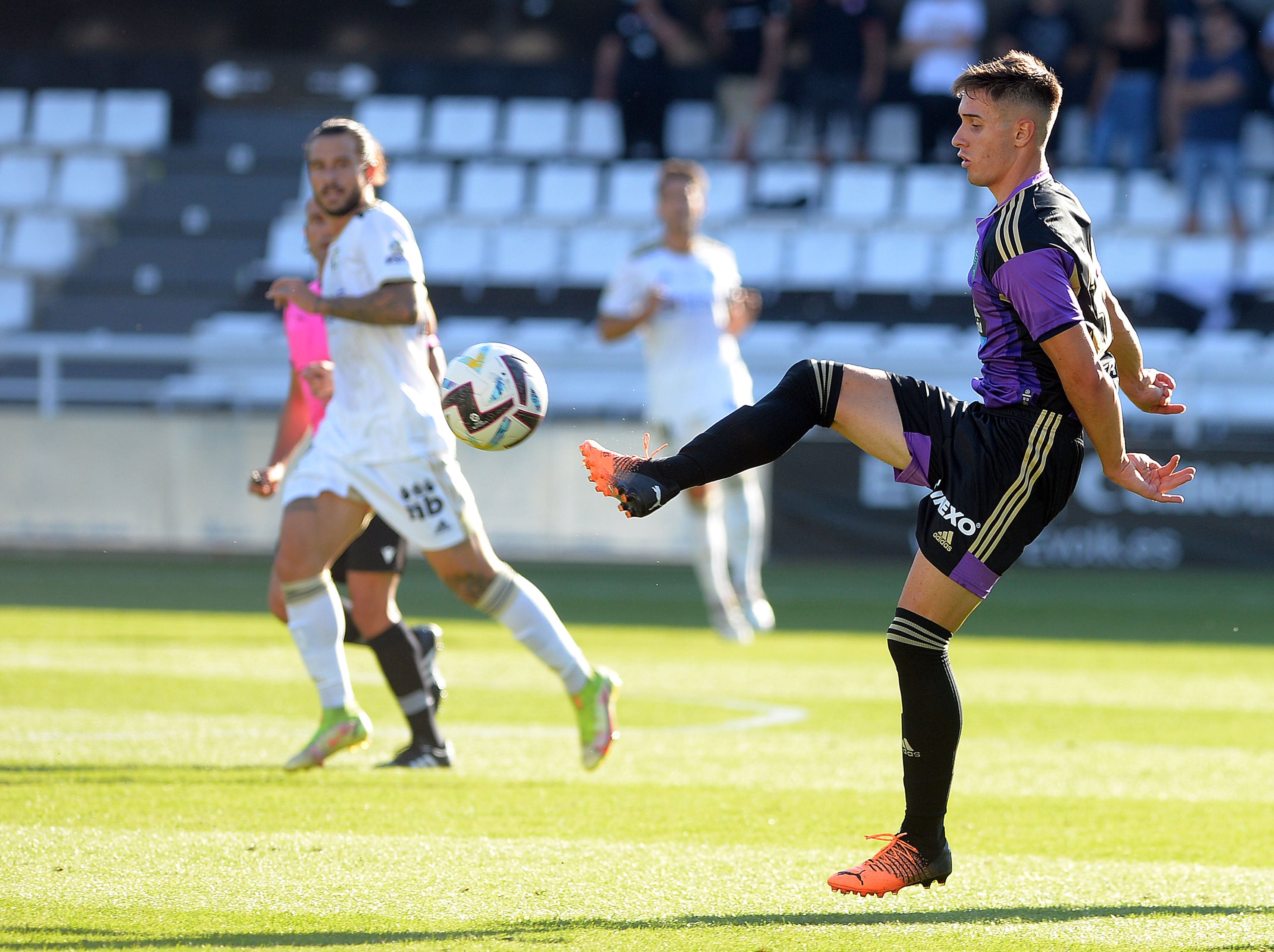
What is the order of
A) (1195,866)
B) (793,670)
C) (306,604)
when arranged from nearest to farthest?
(1195,866) < (306,604) < (793,670)

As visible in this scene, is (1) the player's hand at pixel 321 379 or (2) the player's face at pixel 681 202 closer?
(1) the player's hand at pixel 321 379

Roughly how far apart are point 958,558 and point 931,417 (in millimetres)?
350

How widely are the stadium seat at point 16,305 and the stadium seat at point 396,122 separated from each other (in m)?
4.52

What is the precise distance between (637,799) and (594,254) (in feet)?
45.2

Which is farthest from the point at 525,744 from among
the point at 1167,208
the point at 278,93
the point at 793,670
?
the point at 278,93

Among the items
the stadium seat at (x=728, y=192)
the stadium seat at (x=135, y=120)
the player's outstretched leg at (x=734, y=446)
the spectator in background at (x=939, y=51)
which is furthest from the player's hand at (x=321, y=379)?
the stadium seat at (x=135, y=120)

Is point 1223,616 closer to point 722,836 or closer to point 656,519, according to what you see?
point 656,519

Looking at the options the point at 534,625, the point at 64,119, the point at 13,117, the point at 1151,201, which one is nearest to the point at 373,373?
the point at 534,625

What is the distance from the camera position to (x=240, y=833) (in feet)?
15.1

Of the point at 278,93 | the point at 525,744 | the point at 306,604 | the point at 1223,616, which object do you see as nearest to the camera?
the point at 306,604

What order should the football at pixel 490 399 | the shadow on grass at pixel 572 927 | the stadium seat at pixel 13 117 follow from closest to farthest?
the shadow on grass at pixel 572 927
the football at pixel 490 399
the stadium seat at pixel 13 117

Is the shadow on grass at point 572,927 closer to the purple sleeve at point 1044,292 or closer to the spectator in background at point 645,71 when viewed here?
the purple sleeve at point 1044,292

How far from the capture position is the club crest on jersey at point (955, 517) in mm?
3967

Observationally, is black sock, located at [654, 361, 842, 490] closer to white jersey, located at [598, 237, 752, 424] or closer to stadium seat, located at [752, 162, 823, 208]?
white jersey, located at [598, 237, 752, 424]
